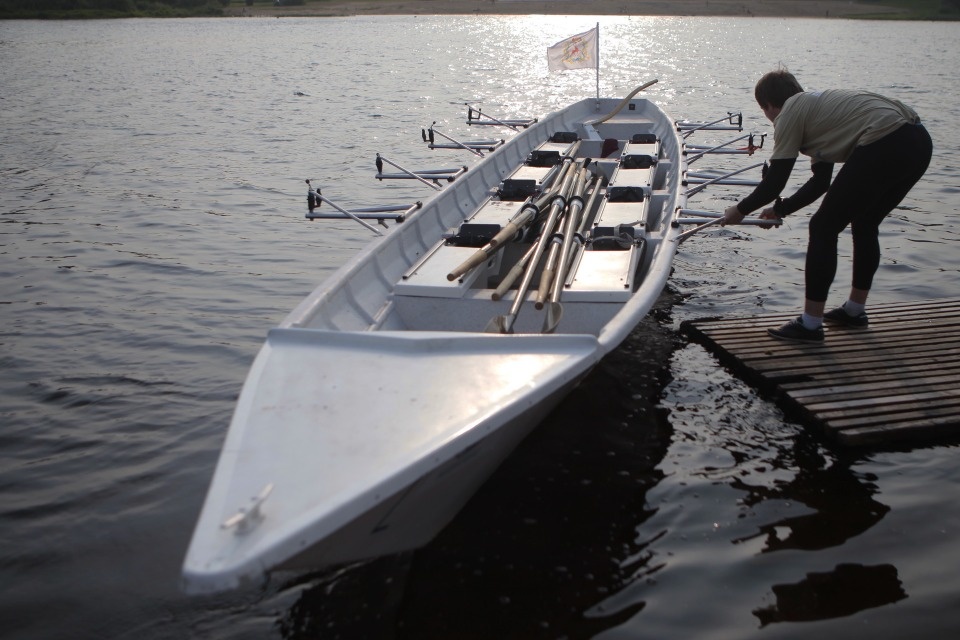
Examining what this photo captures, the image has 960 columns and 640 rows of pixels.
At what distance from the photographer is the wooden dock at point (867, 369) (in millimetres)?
6020

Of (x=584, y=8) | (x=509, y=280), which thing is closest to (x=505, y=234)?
(x=509, y=280)

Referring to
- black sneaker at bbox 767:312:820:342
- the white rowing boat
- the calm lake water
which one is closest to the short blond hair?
the white rowing boat

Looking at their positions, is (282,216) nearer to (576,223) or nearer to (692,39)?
(576,223)

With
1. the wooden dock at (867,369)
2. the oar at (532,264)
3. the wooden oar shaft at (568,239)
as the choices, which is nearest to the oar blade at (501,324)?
the oar at (532,264)

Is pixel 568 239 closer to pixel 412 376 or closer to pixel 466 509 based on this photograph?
pixel 466 509

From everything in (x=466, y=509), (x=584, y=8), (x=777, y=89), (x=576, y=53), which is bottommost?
(x=466, y=509)

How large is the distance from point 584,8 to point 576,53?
7983 cm

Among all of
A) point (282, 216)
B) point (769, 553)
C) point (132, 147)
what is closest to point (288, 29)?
point (132, 147)

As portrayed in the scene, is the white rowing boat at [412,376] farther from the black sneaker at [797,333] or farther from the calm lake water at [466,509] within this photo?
the black sneaker at [797,333]

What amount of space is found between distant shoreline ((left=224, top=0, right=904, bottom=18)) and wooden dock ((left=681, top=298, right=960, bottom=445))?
2654 inches

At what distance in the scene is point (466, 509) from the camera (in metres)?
5.34

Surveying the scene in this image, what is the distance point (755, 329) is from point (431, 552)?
4.00m

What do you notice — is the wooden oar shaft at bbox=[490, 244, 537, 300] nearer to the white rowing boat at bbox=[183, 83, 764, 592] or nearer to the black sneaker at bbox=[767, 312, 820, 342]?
the white rowing boat at bbox=[183, 83, 764, 592]

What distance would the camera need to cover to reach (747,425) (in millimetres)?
6441
